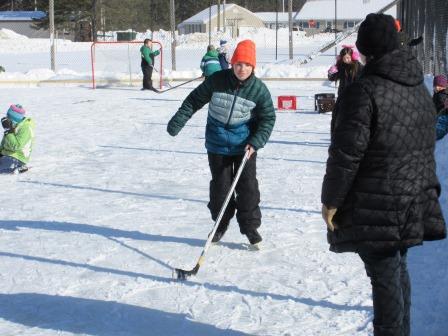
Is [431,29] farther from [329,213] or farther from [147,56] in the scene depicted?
[329,213]

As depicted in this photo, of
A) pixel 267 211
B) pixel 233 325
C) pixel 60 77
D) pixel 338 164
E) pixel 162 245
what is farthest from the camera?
pixel 60 77

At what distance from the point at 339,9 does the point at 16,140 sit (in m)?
73.1

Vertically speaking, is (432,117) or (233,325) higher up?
(432,117)

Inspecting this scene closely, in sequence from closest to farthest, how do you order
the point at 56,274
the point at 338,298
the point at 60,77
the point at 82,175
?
the point at 338,298 < the point at 56,274 < the point at 82,175 < the point at 60,77

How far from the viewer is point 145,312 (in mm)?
4191

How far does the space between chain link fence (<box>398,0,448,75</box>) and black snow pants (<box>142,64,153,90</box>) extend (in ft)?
23.3

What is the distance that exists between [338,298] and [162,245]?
1703 mm

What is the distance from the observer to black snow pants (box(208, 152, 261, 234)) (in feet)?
16.9

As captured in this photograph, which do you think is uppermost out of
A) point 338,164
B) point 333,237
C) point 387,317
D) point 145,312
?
point 338,164

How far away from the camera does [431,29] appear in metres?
14.6

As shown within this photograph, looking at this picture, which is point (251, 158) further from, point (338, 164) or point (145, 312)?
point (338, 164)

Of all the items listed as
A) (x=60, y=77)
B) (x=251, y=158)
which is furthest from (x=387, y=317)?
(x=60, y=77)

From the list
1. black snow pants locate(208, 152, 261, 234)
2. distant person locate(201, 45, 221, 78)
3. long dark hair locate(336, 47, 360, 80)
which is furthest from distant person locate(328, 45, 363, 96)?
distant person locate(201, 45, 221, 78)

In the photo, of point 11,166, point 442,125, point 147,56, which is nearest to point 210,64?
point 147,56
